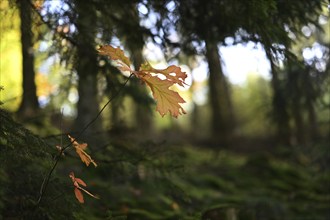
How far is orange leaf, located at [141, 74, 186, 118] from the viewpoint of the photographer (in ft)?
8.20

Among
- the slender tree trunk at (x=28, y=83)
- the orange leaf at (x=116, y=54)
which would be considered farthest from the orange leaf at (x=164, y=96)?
the slender tree trunk at (x=28, y=83)

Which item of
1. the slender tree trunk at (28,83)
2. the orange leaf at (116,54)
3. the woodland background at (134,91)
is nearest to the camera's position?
the orange leaf at (116,54)

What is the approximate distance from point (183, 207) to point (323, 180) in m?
3.99

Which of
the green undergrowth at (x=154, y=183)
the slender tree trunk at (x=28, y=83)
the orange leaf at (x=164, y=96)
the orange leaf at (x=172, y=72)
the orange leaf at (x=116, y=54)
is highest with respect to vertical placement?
the slender tree trunk at (x=28, y=83)

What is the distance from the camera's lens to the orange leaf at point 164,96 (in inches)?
98.3

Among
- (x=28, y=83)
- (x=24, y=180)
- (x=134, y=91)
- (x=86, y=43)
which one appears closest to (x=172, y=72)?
(x=24, y=180)

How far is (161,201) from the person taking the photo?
5852 millimetres

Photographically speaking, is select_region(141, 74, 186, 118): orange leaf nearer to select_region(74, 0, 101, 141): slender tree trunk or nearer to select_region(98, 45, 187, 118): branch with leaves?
select_region(98, 45, 187, 118): branch with leaves

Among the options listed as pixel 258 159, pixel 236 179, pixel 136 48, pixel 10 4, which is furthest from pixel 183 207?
pixel 258 159

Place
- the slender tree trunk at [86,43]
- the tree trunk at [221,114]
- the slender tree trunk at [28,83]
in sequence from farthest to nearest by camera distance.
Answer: the tree trunk at [221,114] → the slender tree trunk at [28,83] → the slender tree trunk at [86,43]

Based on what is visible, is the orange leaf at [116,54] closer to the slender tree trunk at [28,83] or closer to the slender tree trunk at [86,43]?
the slender tree trunk at [86,43]

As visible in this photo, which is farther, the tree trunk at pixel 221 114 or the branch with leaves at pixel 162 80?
the tree trunk at pixel 221 114

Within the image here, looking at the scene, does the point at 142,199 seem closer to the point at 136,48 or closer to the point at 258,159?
the point at 136,48

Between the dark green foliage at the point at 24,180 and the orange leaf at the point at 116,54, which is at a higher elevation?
the orange leaf at the point at 116,54
